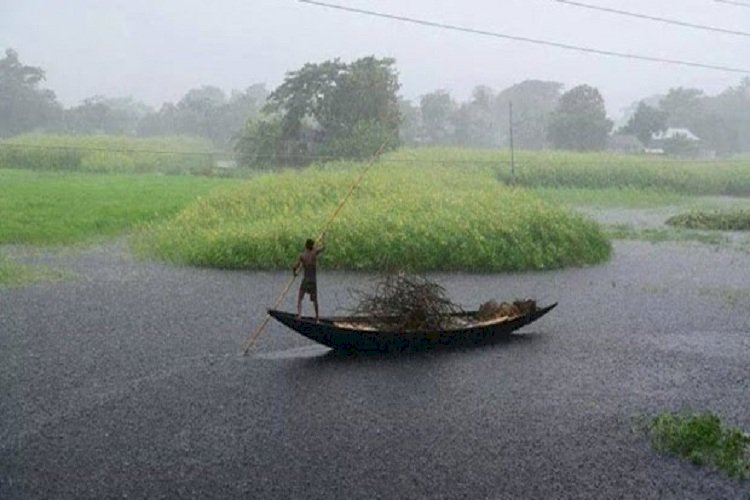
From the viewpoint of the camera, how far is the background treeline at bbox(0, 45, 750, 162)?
29578 millimetres

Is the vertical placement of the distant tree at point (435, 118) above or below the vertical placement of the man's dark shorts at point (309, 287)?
above

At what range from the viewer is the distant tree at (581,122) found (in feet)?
127

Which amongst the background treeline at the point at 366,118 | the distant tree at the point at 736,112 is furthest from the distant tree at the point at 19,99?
the distant tree at the point at 736,112

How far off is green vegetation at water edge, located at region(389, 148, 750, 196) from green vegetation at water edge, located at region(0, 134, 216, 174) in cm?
795

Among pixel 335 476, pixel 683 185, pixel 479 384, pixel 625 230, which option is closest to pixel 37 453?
pixel 335 476

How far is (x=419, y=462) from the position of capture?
5.93 m

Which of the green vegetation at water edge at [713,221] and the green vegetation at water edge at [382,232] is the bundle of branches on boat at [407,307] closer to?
the green vegetation at water edge at [382,232]

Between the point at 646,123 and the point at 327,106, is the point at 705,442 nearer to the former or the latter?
the point at 327,106

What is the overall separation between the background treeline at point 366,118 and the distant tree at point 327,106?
0.04 meters

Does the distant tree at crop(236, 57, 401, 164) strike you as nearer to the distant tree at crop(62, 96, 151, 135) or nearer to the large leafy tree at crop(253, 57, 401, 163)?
the large leafy tree at crop(253, 57, 401, 163)

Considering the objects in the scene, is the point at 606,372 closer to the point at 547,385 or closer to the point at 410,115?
the point at 547,385

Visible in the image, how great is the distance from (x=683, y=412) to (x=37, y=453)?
5160 mm

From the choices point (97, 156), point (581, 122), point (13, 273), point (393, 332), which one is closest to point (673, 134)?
point (581, 122)

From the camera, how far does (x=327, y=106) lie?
29562mm
